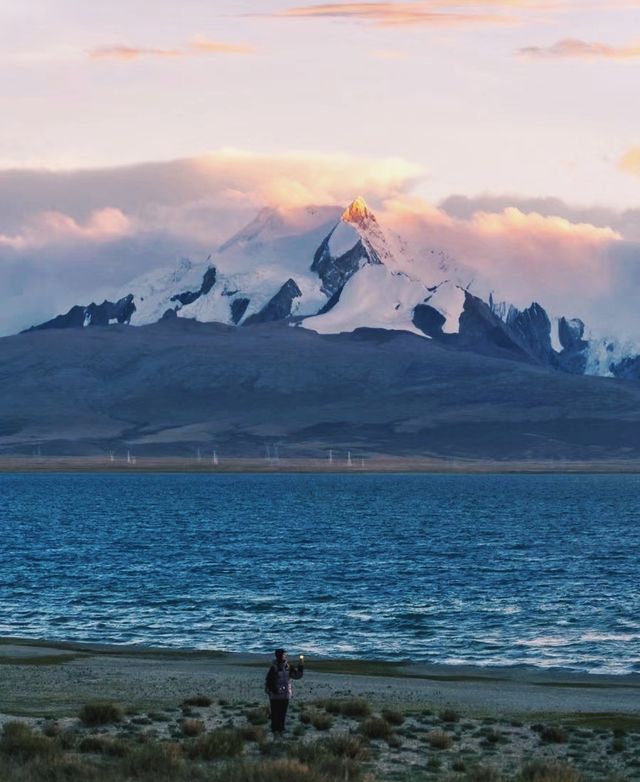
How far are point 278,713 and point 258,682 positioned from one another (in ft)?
40.1

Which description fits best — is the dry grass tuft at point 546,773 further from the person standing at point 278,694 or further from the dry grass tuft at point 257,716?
the dry grass tuft at point 257,716

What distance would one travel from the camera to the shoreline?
39.5 m

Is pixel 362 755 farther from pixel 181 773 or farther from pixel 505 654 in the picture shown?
pixel 505 654

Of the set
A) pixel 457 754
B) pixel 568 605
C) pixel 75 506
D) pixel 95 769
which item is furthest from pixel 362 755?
pixel 75 506

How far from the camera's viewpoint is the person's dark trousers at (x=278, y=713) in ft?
104

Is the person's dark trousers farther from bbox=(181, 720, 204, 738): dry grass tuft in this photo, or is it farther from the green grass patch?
the green grass patch

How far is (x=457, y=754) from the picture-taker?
3062 cm

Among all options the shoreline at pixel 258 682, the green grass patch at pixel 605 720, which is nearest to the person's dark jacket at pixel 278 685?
the shoreline at pixel 258 682

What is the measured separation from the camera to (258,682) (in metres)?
43.8

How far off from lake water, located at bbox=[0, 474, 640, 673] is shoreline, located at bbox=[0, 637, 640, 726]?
3.08 meters

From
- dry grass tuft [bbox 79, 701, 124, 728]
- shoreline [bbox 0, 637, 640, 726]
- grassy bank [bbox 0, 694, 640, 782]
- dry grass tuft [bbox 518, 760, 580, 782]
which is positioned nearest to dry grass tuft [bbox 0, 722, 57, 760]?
grassy bank [bbox 0, 694, 640, 782]

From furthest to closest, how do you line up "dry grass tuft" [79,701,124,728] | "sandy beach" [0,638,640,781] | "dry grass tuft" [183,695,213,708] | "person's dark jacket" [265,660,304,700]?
1. "dry grass tuft" [183,695,213,708]
2. "dry grass tuft" [79,701,124,728]
3. "person's dark jacket" [265,660,304,700]
4. "sandy beach" [0,638,640,781]

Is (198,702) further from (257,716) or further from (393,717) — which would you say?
(393,717)

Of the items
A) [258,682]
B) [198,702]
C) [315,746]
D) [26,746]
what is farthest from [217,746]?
[258,682]
